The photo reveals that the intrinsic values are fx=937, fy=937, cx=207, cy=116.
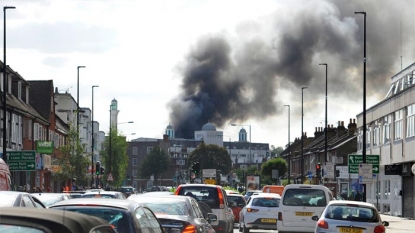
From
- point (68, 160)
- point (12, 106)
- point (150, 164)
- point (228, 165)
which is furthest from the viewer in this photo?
point (150, 164)

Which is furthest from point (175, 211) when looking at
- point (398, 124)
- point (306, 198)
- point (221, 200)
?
point (398, 124)

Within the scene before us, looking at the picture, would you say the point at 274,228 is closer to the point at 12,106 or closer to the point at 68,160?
the point at 12,106

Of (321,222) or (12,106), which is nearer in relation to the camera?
(321,222)

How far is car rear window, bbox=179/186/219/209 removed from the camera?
26422 mm

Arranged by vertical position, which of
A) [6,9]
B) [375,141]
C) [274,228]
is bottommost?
[274,228]

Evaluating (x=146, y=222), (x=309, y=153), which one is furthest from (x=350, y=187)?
(x=146, y=222)

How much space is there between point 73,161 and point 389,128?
24.7 meters

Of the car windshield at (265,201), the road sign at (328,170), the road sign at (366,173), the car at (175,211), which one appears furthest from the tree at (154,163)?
the car at (175,211)

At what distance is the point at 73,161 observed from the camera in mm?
71375

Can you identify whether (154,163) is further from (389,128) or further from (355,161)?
(355,161)

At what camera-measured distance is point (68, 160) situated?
72188 mm

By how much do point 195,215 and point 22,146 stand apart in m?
46.9

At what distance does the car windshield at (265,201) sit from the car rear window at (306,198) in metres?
4.95

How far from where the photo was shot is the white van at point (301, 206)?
29000mm
